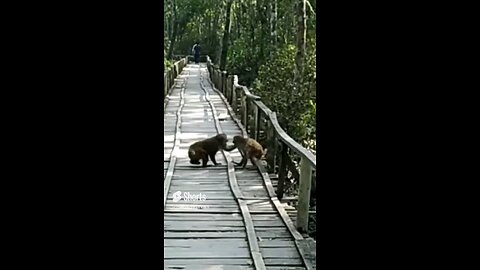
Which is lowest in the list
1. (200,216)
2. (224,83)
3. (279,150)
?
(200,216)

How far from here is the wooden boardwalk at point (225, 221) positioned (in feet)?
15.9

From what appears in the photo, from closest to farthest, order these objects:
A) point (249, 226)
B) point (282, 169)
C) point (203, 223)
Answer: point (249, 226) → point (203, 223) → point (282, 169)

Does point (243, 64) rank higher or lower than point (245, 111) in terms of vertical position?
higher

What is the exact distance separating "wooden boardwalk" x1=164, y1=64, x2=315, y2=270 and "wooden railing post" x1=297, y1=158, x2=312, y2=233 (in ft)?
0.30

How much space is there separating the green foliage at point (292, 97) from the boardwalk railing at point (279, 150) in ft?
1.17

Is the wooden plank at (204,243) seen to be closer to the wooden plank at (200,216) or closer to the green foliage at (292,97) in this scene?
the wooden plank at (200,216)

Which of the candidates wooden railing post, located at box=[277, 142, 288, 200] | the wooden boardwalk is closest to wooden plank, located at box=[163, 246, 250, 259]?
the wooden boardwalk

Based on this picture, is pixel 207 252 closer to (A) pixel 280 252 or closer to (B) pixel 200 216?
(A) pixel 280 252

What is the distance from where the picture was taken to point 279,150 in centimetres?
830

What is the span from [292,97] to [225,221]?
4.54 meters

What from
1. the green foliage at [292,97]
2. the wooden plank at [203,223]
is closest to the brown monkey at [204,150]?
the green foliage at [292,97]

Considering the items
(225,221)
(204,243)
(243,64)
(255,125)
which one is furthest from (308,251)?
(243,64)
